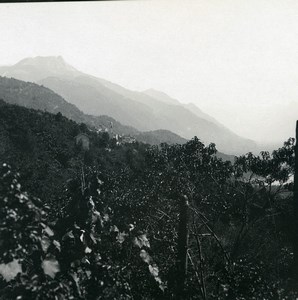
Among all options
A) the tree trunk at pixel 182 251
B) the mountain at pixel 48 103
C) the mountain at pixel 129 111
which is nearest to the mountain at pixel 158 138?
the mountain at pixel 48 103

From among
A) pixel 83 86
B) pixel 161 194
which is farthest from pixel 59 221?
pixel 83 86

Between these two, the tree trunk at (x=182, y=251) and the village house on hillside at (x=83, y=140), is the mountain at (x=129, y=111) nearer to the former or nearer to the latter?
the village house on hillside at (x=83, y=140)

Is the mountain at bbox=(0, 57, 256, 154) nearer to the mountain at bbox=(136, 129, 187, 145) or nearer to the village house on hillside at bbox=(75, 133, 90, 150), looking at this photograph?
the mountain at bbox=(136, 129, 187, 145)

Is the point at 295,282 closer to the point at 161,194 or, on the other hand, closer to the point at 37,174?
the point at 161,194

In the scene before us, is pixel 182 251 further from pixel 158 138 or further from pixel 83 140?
pixel 158 138

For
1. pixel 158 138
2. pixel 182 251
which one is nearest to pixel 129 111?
pixel 158 138
